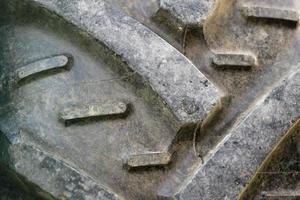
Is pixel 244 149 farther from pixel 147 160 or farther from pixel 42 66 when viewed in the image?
pixel 42 66

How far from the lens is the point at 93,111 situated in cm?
138

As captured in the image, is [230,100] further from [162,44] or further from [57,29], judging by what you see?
[57,29]

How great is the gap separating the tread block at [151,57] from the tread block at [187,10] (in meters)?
0.06

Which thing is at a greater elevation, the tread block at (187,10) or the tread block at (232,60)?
the tread block at (187,10)

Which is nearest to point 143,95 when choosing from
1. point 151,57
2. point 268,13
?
point 151,57

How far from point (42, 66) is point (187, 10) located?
304 millimetres

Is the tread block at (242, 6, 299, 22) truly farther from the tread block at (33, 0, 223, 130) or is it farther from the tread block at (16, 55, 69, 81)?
the tread block at (16, 55, 69, 81)

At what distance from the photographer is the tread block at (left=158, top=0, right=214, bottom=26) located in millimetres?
1430

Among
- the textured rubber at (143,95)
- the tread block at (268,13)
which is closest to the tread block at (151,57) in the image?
the textured rubber at (143,95)

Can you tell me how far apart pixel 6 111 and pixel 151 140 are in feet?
0.93

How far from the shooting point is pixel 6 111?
1.40m

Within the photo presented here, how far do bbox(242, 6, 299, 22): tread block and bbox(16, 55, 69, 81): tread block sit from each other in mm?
383

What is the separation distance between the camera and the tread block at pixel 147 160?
1354mm

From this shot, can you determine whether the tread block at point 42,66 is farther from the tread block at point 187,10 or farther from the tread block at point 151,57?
the tread block at point 187,10
